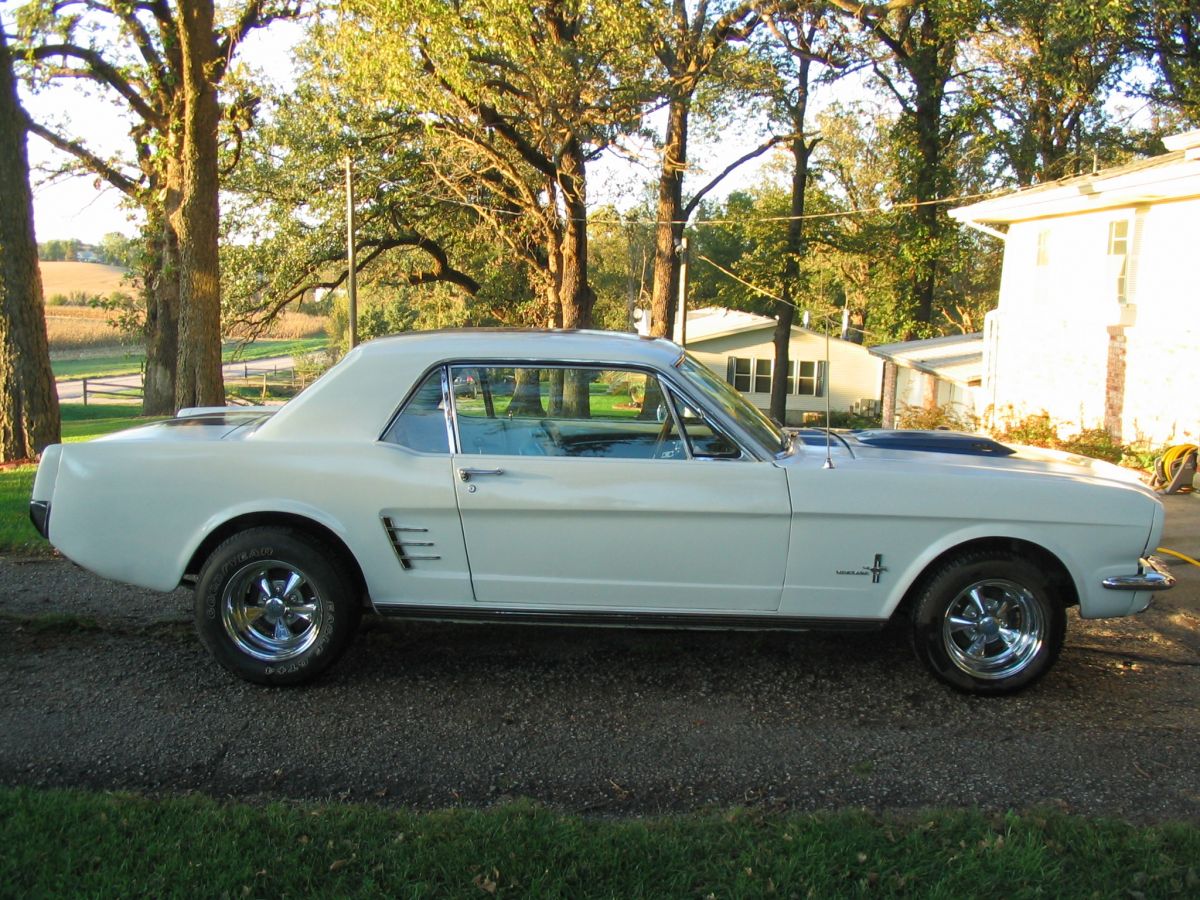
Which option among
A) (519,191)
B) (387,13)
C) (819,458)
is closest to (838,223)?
(519,191)

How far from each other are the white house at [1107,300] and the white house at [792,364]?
22.2m

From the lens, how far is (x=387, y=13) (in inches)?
706

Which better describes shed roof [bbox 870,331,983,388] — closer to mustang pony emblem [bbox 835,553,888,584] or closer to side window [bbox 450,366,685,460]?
mustang pony emblem [bbox 835,553,888,584]

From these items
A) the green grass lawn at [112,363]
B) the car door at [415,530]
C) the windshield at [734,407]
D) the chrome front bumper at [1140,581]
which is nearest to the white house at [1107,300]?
the chrome front bumper at [1140,581]

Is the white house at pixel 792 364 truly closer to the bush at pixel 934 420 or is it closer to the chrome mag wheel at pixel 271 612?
the bush at pixel 934 420

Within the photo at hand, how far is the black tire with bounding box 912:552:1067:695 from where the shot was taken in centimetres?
463

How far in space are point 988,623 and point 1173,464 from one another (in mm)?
9403

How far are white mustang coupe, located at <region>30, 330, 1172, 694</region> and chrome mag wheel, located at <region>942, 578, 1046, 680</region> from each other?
0.4 inches

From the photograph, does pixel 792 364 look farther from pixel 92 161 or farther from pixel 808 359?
pixel 92 161

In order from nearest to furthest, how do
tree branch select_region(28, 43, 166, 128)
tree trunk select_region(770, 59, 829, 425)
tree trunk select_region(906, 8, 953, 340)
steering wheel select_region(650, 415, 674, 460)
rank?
steering wheel select_region(650, 415, 674, 460)
tree branch select_region(28, 43, 166, 128)
tree trunk select_region(906, 8, 953, 340)
tree trunk select_region(770, 59, 829, 425)

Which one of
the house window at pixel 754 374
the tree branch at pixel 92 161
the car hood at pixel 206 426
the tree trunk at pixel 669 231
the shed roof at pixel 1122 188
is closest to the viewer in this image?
the car hood at pixel 206 426

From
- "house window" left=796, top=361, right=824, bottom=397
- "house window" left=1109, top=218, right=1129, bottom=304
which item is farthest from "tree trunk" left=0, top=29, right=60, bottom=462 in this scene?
"house window" left=796, top=361, right=824, bottom=397

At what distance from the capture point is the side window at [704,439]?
15.4 feet

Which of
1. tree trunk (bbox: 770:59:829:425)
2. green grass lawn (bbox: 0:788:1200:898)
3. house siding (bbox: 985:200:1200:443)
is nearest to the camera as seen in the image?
green grass lawn (bbox: 0:788:1200:898)
